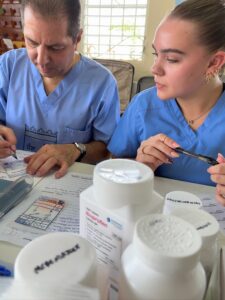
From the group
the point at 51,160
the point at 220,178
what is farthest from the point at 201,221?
the point at 51,160

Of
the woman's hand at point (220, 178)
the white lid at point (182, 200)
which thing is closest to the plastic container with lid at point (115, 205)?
the white lid at point (182, 200)

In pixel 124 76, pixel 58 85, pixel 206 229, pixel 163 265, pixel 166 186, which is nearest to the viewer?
pixel 163 265

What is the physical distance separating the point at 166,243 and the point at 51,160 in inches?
23.6

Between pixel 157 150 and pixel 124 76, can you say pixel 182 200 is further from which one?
pixel 124 76

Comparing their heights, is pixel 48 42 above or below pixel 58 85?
above

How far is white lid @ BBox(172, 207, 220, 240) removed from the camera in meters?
0.35

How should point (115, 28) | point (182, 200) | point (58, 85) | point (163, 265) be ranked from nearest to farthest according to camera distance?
point (163, 265) < point (182, 200) < point (58, 85) < point (115, 28)

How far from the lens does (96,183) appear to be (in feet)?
1.02

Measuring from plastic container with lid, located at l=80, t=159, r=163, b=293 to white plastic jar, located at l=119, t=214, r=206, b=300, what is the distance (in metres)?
0.03

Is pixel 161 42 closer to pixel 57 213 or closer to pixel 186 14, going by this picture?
pixel 186 14

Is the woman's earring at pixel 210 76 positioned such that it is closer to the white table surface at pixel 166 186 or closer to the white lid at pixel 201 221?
the white table surface at pixel 166 186

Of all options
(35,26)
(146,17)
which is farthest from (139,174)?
(146,17)

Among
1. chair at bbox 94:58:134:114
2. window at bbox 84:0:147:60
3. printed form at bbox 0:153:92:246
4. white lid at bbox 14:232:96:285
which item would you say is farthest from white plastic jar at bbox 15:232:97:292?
window at bbox 84:0:147:60

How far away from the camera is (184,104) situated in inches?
35.4
